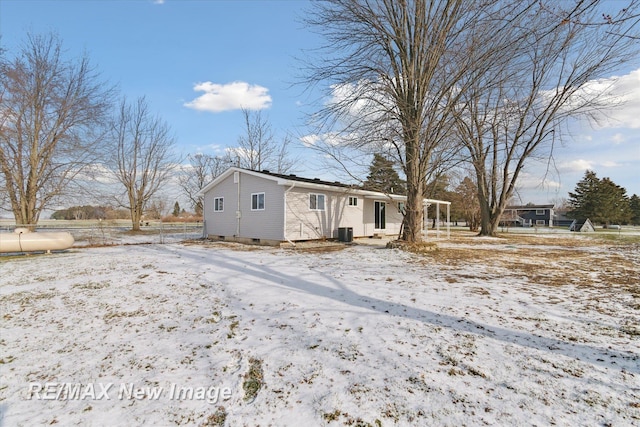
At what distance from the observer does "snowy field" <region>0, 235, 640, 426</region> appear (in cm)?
244

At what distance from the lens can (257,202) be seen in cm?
1446

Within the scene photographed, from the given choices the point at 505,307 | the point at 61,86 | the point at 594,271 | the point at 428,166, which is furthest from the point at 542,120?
the point at 61,86

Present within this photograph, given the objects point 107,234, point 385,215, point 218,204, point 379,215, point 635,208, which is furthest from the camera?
point 635,208

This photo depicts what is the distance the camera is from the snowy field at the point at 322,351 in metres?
2.44

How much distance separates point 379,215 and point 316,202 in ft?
19.4

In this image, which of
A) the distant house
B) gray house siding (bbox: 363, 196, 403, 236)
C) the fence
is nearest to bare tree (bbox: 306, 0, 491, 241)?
gray house siding (bbox: 363, 196, 403, 236)

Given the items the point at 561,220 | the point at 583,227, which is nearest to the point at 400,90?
the point at 583,227

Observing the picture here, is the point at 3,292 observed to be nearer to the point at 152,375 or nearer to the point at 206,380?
the point at 152,375

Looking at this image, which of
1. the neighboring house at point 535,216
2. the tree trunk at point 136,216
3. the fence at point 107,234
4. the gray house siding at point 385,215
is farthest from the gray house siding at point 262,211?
the neighboring house at point 535,216

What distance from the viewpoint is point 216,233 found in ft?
57.0

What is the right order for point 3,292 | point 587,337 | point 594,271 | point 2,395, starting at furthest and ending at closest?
point 594,271 < point 3,292 < point 587,337 < point 2,395

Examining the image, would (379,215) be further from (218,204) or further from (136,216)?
(136,216)

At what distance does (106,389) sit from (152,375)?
0.40 metres

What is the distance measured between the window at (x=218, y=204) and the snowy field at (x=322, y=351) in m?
10.5
